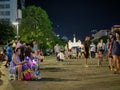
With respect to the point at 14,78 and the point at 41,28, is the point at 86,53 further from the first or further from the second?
the point at 41,28

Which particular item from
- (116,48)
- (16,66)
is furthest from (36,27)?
(16,66)

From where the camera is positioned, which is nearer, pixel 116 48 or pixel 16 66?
pixel 16 66

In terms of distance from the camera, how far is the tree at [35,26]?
83.1m

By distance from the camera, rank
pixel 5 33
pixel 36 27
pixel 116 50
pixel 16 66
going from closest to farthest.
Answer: pixel 16 66 → pixel 116 50 → pixel 36 27 → pixel 5 33

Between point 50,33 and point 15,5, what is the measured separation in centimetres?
7447

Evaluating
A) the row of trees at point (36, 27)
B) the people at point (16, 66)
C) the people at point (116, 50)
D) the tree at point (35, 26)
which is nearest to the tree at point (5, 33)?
the row of trees at point (36, 27)

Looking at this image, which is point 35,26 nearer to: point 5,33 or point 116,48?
point 5,33

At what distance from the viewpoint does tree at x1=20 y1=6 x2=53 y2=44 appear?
273 ft

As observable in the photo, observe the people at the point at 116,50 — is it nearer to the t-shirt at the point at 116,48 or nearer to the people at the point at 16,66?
the t-shirt at the point at 116,48

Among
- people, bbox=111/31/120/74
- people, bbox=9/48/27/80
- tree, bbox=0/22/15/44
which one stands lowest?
people, bbox=9/48/27/80

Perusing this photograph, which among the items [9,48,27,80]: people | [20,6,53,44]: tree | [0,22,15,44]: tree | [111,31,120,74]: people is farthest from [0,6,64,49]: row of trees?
[9,48,27,80]: people

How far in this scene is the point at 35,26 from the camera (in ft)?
279

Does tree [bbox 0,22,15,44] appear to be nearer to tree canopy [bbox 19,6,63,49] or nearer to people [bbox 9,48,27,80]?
tree canopy [bbox 19,6,63,49]

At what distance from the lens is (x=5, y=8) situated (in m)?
159
